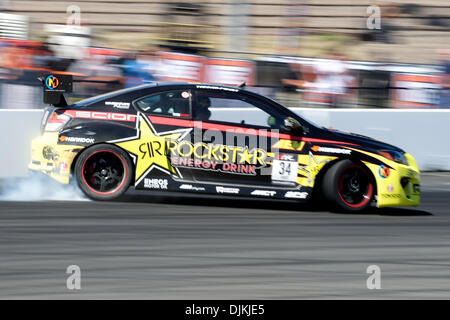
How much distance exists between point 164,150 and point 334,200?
205 centimetres

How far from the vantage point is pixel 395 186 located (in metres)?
8.51

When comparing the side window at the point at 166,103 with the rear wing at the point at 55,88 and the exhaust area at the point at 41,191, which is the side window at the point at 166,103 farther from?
the exhaust area at the point at 41,191

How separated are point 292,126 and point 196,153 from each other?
116 cm

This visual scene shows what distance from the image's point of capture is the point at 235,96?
875cm

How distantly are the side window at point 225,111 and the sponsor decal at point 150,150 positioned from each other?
33cm

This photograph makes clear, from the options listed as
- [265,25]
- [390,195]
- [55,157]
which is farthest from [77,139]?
[265,25]

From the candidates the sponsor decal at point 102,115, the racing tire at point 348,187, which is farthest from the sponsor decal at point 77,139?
the racing tire at point 348,187

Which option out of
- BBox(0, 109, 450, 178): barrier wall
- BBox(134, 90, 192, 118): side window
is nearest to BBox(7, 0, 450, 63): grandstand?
BBox(0, 109, 450, 178): barrier wall

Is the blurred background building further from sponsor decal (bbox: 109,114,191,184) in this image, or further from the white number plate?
the white number plate

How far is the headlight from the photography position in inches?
338

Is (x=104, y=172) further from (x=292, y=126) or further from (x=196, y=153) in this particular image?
(x=292, y=126)

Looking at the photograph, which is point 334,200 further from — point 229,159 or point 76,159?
point 76,159

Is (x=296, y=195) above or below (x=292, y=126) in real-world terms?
below
